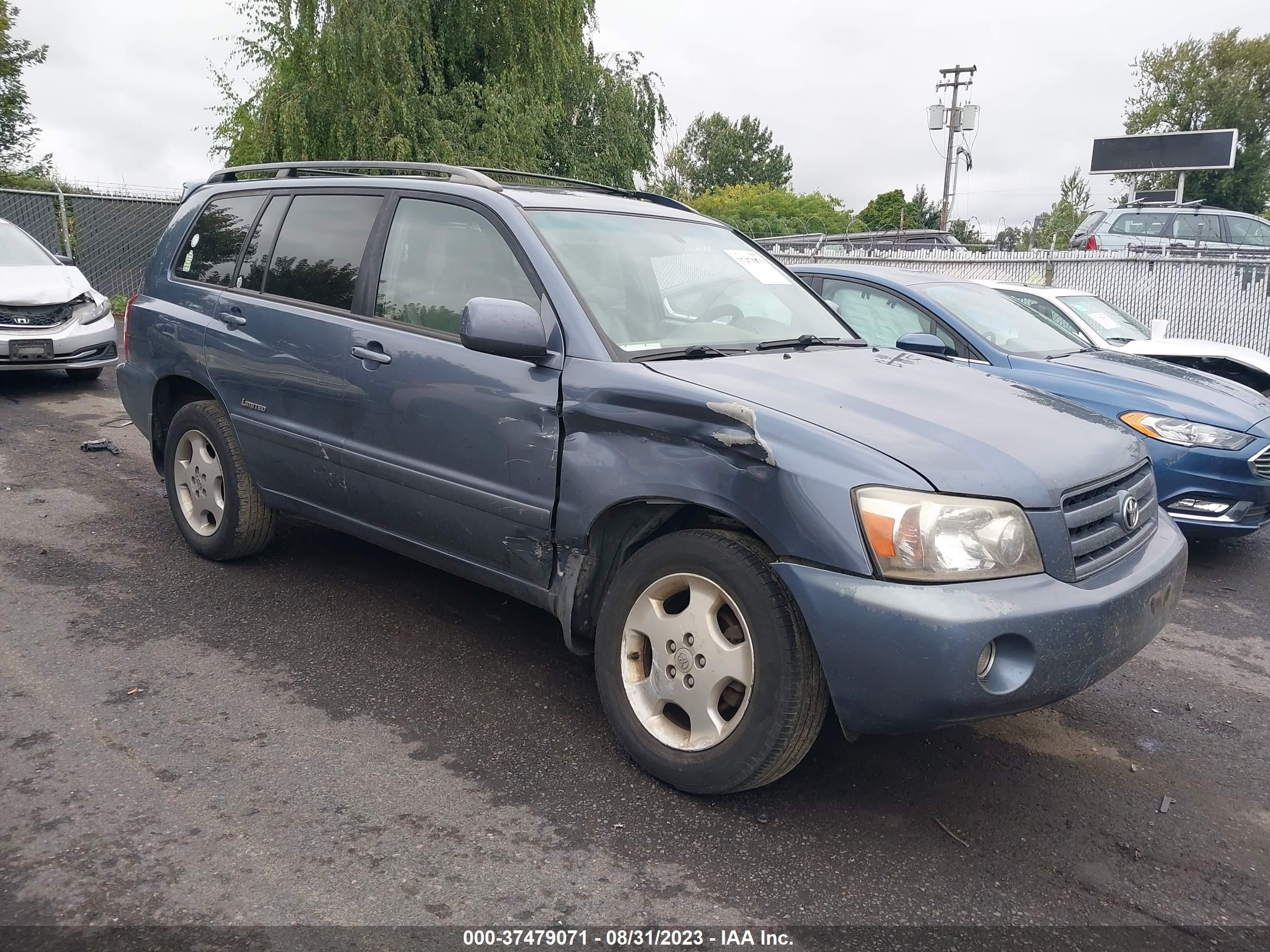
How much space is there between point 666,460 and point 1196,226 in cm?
1874

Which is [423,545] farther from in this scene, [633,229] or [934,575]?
[934,575]

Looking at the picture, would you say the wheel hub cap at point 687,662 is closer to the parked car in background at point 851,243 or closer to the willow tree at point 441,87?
the parked car in background at point 851,243

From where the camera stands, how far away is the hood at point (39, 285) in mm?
9164

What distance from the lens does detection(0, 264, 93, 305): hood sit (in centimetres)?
916

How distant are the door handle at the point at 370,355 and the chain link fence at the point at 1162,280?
946 centimetres

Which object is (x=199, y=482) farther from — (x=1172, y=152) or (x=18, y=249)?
(x=1172, y=152)

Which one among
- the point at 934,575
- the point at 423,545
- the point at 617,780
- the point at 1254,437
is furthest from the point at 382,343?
the point at 1254,437

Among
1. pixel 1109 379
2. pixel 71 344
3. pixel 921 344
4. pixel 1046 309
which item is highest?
pixel 1046 309

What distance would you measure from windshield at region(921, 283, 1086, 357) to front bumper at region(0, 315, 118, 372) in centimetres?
762

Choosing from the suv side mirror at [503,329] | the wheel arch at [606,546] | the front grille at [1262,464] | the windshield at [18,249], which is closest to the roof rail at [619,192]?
the suv side mirror at [503,329]

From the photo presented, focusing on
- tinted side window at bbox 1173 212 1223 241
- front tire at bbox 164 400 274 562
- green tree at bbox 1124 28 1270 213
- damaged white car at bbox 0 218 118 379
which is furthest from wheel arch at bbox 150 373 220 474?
green tree at bbox 1124 28 1270 213

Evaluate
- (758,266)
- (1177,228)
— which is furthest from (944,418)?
(1177,228)

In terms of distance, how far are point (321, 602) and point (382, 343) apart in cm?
133

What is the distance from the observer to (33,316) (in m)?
9.23
